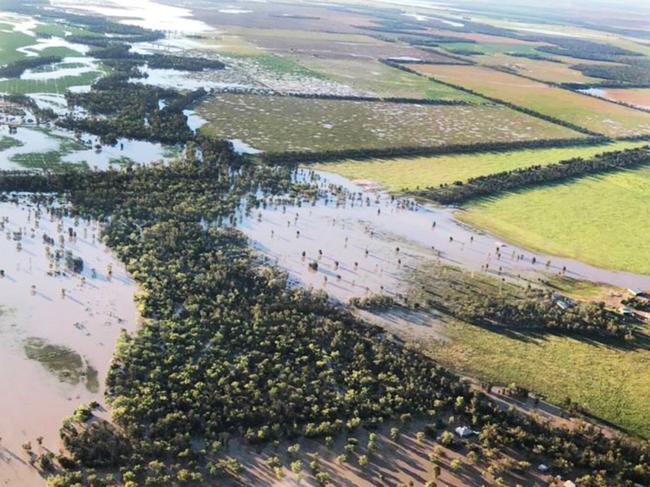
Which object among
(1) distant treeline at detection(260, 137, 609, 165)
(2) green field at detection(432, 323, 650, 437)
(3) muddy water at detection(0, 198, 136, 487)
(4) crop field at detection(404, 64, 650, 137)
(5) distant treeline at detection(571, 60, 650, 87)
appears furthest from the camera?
(5) distant treeline at detection(571, 60, 650, 87)

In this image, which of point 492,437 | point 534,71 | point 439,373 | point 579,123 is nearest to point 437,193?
point 439,373

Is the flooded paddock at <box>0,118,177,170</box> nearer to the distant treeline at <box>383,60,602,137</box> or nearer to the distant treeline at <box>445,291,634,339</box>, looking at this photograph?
the distant treeline at <box>445,291,634,339</box>

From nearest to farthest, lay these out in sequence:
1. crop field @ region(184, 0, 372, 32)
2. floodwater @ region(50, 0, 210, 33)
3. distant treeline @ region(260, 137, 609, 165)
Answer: distant treeline @ region(260, 137, 609, 165) → floodwater @ region(50, 0, 210, 33) → crop field @ region(184, 0, 372, 32)

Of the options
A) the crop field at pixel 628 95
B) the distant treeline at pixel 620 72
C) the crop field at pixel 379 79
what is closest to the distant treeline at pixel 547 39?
the distant treeline at pixel 620 72

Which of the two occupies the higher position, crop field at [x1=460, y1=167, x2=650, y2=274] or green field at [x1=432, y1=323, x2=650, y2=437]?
crop field at [x1=460, y1=167, x2=650, y2=274]

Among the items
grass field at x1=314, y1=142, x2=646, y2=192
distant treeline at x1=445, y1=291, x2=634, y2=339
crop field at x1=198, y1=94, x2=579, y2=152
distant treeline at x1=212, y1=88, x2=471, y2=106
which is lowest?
distant treeline at x1=445, y1=291, x2=634, y2=339

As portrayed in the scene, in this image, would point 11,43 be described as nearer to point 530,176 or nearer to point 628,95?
point 530,176

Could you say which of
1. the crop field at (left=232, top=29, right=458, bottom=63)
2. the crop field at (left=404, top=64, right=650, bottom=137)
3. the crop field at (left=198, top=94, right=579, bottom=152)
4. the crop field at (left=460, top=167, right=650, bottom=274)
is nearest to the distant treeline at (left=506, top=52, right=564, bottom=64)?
the crop field at (left=232, top=29, right=458, bottom=63)
